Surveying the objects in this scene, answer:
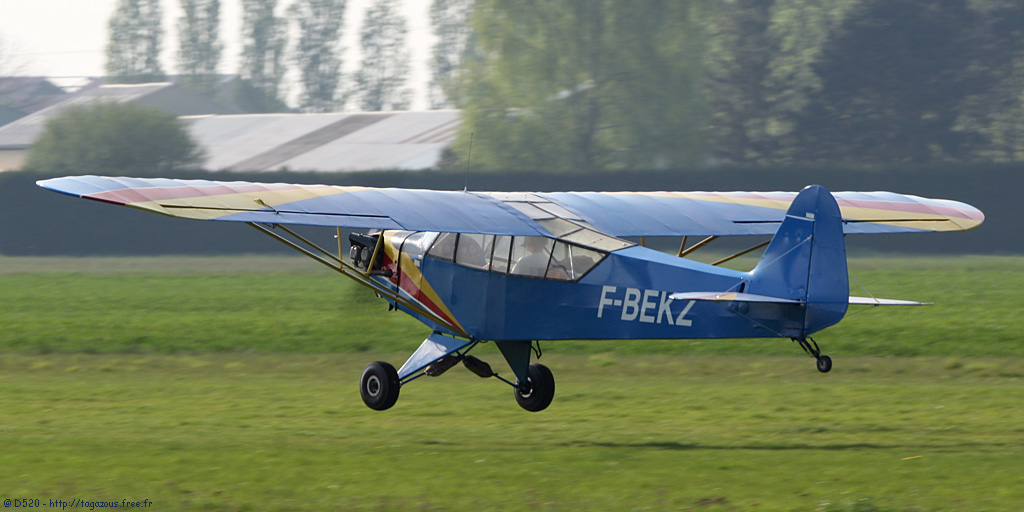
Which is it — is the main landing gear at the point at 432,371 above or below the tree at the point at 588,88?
below

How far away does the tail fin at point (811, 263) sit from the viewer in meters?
10.8

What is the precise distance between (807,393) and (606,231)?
3.83 metres

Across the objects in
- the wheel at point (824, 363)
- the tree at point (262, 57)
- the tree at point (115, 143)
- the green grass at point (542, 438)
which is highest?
the tree at point (262, 57)

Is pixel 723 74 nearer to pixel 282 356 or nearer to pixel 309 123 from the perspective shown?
pixel 309 123

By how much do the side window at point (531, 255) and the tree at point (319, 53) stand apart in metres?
102

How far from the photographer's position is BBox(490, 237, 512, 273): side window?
1314cm

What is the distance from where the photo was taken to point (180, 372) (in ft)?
61.1

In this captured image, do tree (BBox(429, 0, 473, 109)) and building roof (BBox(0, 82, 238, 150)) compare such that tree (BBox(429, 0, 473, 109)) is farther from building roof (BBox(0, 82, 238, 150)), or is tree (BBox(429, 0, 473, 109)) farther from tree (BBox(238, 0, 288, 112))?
building roof (BBox(0, 82, 238, 150))

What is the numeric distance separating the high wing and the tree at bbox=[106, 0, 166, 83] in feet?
379

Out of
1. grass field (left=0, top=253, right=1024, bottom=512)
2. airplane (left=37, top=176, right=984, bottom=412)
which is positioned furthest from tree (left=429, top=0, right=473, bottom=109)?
airplane (left=37, top=176, right=984, bottom=412)

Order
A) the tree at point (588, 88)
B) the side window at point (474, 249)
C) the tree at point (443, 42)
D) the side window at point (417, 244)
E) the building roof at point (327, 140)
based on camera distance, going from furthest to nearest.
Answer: the tree at point (443, 42) < the tree at point (588, 88) < the building roof at point (327, 140) < the side window at point (417, 244) < the side window at point (474, 249)

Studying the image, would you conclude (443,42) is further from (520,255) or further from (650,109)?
(520,255)

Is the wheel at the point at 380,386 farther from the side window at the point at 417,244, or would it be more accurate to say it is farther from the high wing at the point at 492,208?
the high wing at the point at 492,208

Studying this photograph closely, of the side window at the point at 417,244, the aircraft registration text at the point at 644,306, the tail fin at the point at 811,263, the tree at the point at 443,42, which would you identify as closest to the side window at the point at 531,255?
the aircraft registration text at the point at 644,306
